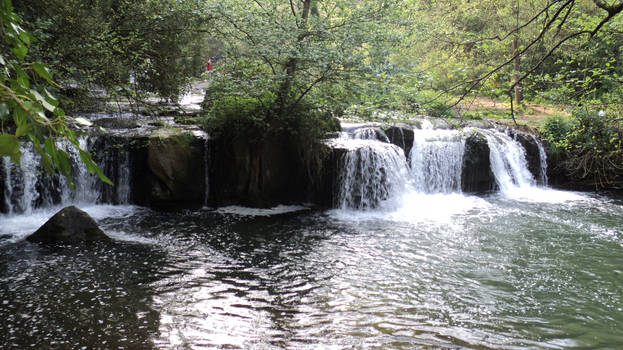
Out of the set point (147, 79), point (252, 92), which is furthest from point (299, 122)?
point (147, 79)

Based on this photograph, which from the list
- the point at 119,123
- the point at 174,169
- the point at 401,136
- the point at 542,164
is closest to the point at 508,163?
the point at 542,164

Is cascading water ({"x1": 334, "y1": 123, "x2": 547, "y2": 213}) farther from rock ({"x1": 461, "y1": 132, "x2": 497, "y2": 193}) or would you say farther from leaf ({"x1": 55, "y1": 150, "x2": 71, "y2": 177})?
leaf ({"x1": 55, "y1": 150, "x2": 71, "y2": 177})

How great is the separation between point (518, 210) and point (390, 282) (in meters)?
6.34

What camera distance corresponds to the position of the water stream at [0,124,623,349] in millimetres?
4418

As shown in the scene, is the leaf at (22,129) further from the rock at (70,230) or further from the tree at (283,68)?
the tree at (283,68)

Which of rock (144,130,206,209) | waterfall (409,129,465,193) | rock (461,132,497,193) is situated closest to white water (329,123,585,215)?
waterfall (409,129,465,193)

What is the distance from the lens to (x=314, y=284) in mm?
5805

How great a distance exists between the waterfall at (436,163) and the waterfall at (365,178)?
238 centimetres

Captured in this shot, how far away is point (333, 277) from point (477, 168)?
911 cm

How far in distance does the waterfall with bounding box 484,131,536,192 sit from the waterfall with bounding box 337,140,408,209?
4863 millimetres

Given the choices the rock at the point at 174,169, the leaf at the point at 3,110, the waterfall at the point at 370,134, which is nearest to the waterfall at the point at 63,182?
the rock at the point at 174,169

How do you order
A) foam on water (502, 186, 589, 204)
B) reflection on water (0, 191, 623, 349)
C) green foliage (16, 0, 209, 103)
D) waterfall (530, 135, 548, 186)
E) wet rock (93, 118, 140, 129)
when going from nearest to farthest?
reflection on water (0, 191, 623, 349)
green foliage (16, 0, 209, 103)
wet rock (93, 118, 140, 129)
foam on water (502, 186, 589, 204)
waterfall (530, 135, 548, 186)

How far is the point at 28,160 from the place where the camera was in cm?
856

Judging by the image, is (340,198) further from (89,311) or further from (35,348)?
(35,348)
